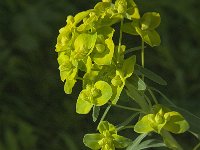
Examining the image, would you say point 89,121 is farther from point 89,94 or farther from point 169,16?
point 89,94

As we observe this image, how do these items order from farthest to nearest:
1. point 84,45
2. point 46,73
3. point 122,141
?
point 46,73 < point 122,141 < point 84,45

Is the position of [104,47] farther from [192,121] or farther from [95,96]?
[192,121]

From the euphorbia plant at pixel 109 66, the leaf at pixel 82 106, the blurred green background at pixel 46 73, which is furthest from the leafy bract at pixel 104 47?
the blurred green background at pixel 46 73

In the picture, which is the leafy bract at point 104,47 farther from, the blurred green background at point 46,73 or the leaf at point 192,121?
the blurred green background at point 46,73

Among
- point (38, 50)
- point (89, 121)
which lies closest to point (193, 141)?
point (89, 121)

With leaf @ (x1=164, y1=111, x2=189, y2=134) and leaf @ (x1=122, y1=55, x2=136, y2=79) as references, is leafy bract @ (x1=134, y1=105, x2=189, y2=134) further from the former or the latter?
leaf @ (x1=122, y1=55, x2=136, y2=79)

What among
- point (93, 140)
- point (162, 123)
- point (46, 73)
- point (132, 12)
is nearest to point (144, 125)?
point (162, 123)

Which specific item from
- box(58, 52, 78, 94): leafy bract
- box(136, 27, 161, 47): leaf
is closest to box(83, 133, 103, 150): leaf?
box(58, 52, 78, 94): leafy bract
